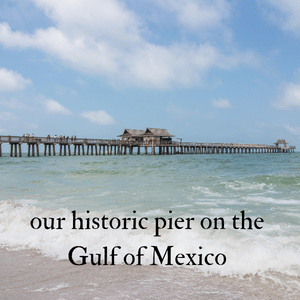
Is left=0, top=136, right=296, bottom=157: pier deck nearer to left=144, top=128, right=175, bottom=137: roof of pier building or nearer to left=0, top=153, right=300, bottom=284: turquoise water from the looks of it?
left=144, top=128, right=175, bottom=137: roof of pier building

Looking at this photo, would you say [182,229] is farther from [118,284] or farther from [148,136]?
[148,136]

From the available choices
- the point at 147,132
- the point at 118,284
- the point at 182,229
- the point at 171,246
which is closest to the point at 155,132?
the point at 147,132

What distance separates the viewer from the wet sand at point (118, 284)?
9.92 feet

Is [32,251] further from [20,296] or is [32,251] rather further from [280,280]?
[280,280]

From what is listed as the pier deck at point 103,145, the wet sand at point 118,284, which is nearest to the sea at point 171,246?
the wet sand at point 118,284

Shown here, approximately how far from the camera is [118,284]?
10.8ft

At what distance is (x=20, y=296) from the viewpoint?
9.74 feet

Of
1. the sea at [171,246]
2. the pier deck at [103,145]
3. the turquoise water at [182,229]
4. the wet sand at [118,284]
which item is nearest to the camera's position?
the wet sand at [118,284]

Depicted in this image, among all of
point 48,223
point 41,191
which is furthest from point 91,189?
point 48,223

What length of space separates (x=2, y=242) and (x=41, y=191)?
6.33 m

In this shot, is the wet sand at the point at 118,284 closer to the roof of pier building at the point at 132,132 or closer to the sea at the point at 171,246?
the sea at the point at 171,246

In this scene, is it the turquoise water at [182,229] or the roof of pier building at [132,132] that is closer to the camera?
the turquoise water at [182,229]

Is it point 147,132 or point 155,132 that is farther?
point 147,132

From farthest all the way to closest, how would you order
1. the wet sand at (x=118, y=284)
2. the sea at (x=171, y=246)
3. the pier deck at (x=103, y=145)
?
the pier deck at (x=103, y=145), the sea at (x=171, y=246), the wet sand at (x=118, y=284)
